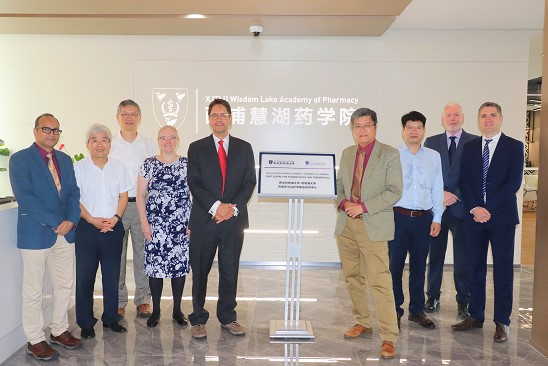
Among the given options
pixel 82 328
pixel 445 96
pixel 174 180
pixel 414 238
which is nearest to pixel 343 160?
pixel 414 238

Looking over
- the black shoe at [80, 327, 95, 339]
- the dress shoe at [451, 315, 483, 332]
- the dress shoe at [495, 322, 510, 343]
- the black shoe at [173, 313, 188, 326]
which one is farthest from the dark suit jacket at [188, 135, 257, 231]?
the dress shoe at [495, 322, 510, 343]

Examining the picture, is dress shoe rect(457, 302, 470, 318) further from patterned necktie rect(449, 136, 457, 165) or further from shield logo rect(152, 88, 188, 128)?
shield logo rect(152, 88, 188, 128)

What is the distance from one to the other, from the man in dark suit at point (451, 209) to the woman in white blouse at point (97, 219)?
2824 millimetres

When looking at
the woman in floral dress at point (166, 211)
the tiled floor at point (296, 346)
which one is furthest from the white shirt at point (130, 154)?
the tiled floor at point (296, 346)

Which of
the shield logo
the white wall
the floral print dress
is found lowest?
the floral print dress

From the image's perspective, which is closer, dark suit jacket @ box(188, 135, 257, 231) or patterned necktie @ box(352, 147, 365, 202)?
patterned necktie @ box(352, 147, 365, 202)

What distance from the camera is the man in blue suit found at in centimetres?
348

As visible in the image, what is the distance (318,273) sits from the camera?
6.48 metres

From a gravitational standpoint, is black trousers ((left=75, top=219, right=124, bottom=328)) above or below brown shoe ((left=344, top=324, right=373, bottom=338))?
above

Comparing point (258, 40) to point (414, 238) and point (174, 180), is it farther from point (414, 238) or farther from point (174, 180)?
point (414, 238)

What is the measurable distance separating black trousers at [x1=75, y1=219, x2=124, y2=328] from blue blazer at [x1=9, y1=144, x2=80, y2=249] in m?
0.29

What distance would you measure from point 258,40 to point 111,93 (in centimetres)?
204

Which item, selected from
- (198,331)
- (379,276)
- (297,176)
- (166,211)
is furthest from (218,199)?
(379,276)

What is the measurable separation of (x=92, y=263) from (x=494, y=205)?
125 inches
